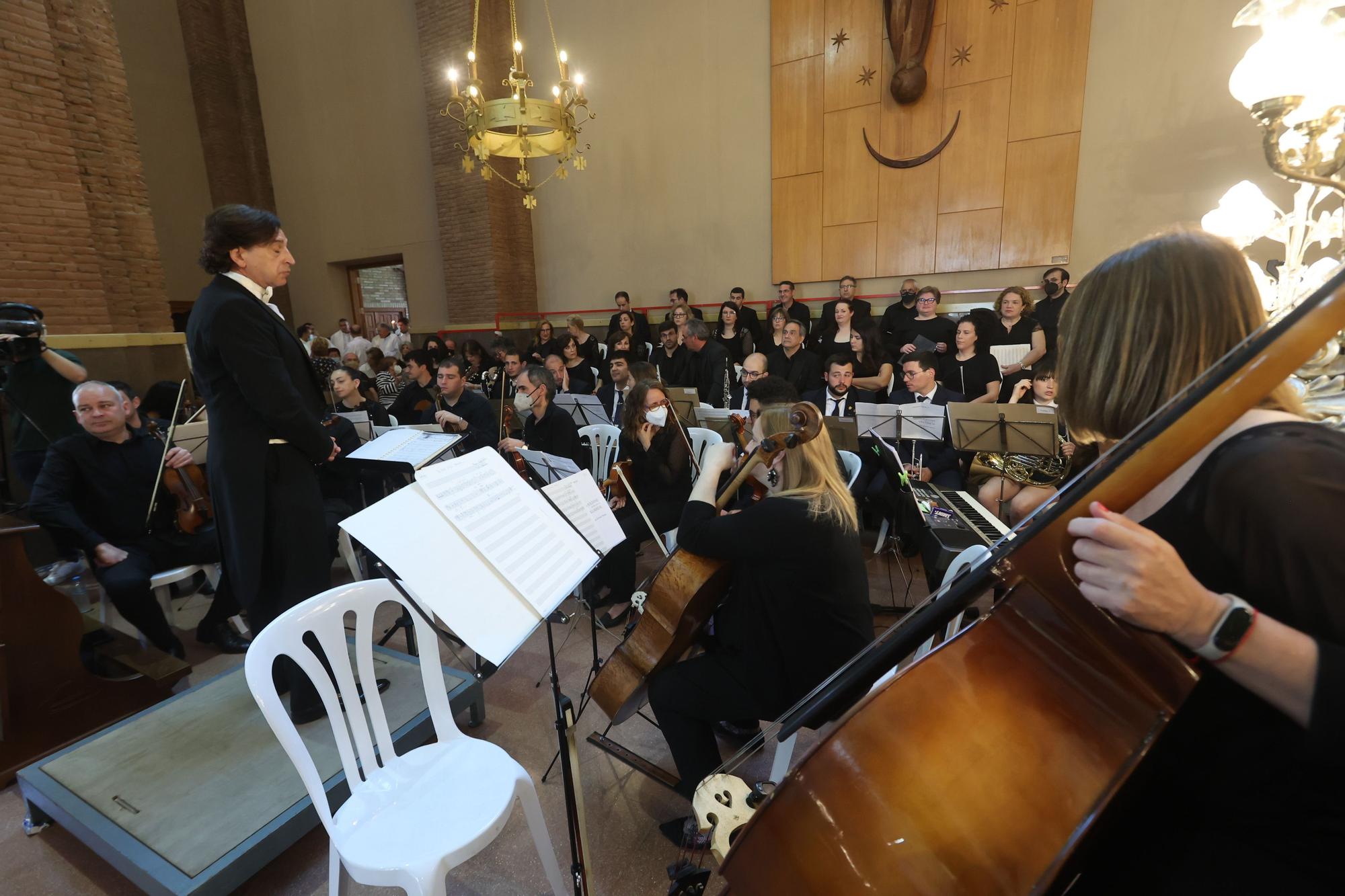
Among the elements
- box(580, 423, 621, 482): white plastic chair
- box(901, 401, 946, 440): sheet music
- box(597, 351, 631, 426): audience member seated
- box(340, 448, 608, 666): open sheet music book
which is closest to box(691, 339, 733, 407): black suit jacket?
box(597, 351, 631, 426): audience member seated

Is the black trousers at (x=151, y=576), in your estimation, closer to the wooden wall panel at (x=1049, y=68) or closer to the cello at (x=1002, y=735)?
the cello at (x=1002, y=735)

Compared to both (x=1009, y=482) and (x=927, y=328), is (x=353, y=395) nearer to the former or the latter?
(x=1009, y=482)

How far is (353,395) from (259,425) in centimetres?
307

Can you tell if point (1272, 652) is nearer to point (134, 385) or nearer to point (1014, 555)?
point (1014, 555)

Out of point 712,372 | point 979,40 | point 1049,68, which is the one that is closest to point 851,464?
point 712,372

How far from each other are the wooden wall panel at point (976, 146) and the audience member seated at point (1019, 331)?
1.20 metres

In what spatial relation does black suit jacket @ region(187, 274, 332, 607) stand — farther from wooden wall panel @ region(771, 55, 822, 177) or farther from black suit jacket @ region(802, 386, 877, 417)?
wooden wall panel @ region(771, 55, 822, 177)

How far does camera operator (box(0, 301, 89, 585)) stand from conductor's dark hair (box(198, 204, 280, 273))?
1.94m

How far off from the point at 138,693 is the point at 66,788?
0.66 m

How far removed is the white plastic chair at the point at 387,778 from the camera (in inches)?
50.5

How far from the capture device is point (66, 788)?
1.86m

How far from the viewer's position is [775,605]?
5.52ft

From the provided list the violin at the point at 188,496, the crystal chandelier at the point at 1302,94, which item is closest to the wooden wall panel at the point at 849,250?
the crystal chandelier at the point at 1302,94

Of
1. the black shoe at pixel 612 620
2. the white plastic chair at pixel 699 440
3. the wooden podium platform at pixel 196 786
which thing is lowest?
the black shoe at pixel 612 620
